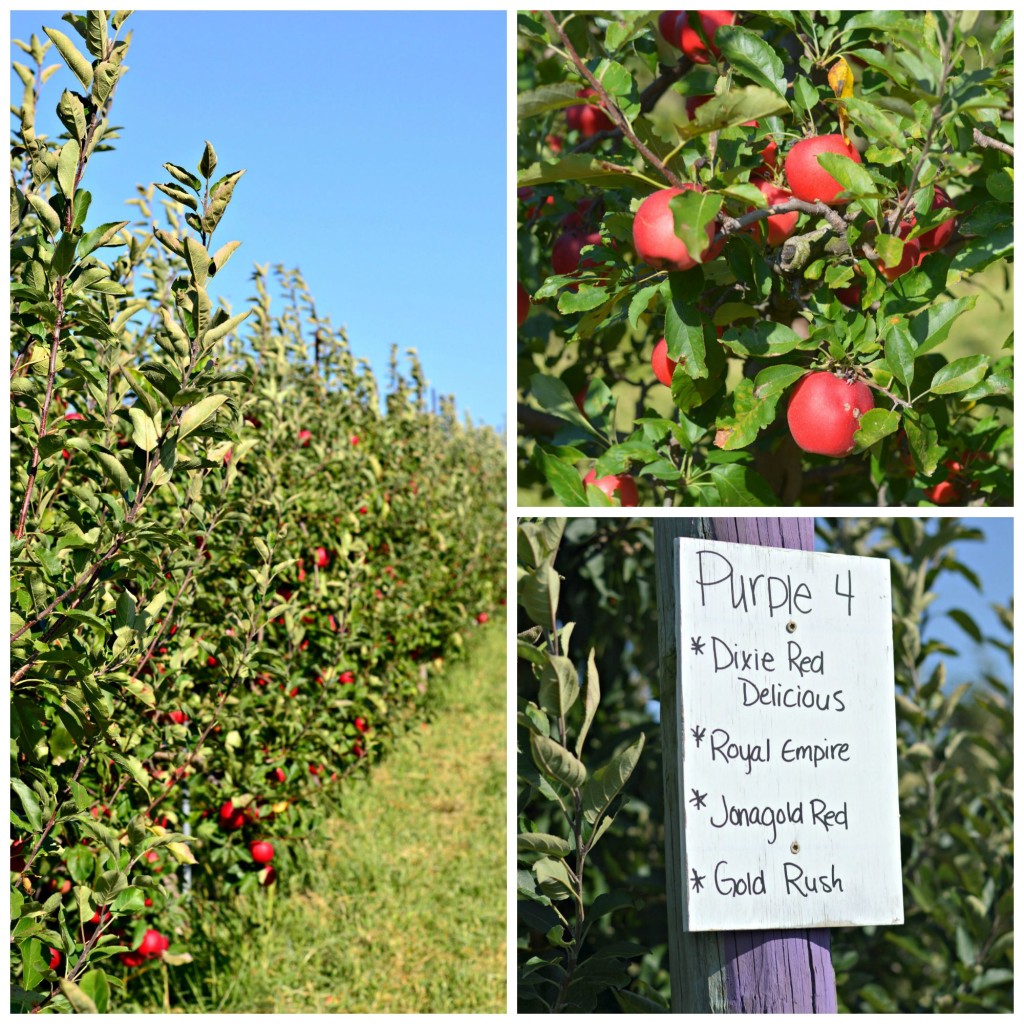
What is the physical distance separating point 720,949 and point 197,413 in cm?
87

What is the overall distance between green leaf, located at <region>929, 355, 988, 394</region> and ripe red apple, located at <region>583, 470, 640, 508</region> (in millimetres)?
433

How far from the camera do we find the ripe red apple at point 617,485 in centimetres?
139

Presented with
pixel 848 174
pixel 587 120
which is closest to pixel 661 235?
pixel 848 174

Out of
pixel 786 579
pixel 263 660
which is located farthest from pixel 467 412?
pixel 786 579

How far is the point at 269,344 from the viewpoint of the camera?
10.2ft

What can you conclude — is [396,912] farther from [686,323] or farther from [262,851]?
[686,323]

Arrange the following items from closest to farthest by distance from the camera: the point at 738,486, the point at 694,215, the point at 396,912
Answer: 1. the point at 694,215
2. the point at 738,486
3. the point at 396,912

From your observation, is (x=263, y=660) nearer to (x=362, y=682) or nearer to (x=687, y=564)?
(x=362, y=682)

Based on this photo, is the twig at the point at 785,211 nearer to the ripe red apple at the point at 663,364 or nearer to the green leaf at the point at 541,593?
the ripe red apple at the point at 663,364

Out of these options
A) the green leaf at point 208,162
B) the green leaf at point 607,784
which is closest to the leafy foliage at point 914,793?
the green leaf at point 607,784

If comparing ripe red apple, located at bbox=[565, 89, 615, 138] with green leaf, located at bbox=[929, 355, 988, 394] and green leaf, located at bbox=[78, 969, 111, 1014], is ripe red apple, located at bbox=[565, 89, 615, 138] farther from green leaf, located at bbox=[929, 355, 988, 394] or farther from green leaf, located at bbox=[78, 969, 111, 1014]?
green leaf, located at bbox=[78, 969, 111, 1014]

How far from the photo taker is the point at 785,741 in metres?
1.20

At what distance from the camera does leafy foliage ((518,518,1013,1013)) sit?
2.05 meters

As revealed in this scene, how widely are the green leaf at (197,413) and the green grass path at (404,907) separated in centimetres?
194
